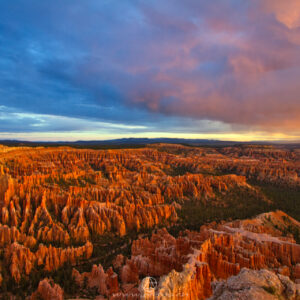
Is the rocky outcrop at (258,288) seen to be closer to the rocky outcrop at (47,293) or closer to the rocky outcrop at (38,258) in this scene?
the rocky outcrop at (47,293)

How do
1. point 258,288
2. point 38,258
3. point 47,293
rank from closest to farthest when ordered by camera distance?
point 258,288 < point 47,293 < point 38,258

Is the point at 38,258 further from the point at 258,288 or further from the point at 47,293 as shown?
the point at 258,288

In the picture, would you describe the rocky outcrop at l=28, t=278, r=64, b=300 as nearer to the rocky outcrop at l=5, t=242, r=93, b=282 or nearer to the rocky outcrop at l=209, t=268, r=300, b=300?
the rocky outcrop at l=5, t=242, r=93, b=282

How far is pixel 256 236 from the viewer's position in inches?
1074

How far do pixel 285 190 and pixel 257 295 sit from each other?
7849 cm

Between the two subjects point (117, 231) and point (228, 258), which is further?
point (117, 231)

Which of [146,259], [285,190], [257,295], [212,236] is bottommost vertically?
[285,190]

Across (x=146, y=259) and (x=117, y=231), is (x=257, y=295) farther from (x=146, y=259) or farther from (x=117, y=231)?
(x=117, y=231)

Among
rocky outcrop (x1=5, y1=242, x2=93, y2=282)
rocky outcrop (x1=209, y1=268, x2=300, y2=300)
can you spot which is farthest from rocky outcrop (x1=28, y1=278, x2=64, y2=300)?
rocky outcrop (x1=209, y1=268, x2=300, y2=300)

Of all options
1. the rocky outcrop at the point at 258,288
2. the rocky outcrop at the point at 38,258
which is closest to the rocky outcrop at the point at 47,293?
the rocky outcrop at the point at 38,258

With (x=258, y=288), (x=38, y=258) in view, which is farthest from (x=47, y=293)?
(x=258, y=288)

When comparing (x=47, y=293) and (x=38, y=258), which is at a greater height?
(x=47, y=293)

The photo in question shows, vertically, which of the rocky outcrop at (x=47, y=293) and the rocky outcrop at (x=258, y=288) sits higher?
the rocky outcrop at (x=258, y=288)

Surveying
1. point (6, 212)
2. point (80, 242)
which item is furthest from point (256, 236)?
point (6, 212)
